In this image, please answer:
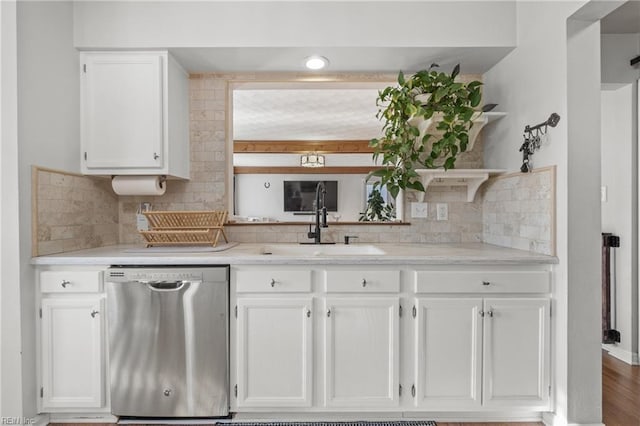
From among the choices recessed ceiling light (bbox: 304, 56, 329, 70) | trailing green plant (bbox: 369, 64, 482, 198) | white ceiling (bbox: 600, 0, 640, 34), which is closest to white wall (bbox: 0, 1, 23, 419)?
recessed ceiling light (bbox: 304, 56, 329, 70)

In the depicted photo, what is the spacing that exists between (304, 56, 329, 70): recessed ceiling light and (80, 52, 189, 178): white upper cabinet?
0.85m

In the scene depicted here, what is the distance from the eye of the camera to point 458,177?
7.73 ft

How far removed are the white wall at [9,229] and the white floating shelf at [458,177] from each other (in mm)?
2174

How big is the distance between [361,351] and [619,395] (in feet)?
5.45

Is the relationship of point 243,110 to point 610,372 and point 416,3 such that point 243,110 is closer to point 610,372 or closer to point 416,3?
point 416,3

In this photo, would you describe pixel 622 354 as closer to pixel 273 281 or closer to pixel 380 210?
pixel 380 210

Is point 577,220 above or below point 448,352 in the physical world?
above

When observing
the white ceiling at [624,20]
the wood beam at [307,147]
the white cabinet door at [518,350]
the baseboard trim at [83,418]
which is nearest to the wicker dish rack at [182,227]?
the baseboard trim at [83,418]

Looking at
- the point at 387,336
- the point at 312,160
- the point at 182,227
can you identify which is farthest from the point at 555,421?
the point at 312,160

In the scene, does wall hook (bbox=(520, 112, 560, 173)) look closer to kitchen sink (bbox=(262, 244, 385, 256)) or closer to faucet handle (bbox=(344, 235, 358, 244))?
kitchen sink (bbox=(262, 244, 385, 256))

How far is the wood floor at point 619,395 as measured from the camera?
1.95 meters

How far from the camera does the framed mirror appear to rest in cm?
280

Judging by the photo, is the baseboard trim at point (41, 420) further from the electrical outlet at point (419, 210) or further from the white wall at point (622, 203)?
the white wall at point (622, 203)

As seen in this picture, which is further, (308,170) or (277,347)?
(308,170)
